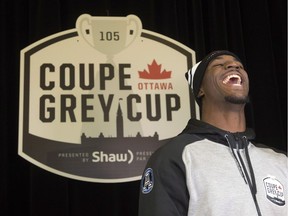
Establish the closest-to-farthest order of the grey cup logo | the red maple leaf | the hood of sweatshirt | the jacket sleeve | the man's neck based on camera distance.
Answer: the jacket sleeve, the hood of sweatshirt, the man's neck, the grey cup logo, the red maple leaf

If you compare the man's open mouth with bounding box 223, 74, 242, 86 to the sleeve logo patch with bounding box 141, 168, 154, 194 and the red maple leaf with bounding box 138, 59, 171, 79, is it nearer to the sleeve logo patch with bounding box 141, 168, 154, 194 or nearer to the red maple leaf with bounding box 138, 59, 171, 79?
the sleeve logo patch with bounding box 141, 168, 154, 194

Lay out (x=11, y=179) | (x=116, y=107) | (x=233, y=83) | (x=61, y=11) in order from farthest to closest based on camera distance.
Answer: (x=61, y=11), (x=116, y=107), (x=11, y=179), (x=233, y=83)

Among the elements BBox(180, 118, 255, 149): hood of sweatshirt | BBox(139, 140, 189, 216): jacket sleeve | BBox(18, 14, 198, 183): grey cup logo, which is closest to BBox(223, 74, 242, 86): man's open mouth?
BBox(180, 118, 255, 149): hood of sweatshirt

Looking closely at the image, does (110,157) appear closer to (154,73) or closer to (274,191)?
(154,73)

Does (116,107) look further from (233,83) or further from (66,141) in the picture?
(233,83)

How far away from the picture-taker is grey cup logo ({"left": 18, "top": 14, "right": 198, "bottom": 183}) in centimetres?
176

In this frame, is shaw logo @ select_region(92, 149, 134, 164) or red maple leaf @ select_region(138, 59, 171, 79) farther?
red maple leaf @ select_region(138, 59, 171, 79)

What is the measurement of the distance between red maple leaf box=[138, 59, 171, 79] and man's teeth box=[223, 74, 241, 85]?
0.61m

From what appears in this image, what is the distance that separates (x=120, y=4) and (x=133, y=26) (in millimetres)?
145

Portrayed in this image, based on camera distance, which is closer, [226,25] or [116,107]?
[116,107]

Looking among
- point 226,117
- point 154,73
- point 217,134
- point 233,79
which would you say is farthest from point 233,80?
point 154,73

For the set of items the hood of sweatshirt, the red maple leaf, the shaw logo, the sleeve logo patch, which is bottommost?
the sleeve logo patch

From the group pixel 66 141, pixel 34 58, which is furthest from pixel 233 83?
pixel 34 58

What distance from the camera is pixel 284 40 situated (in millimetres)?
2086
